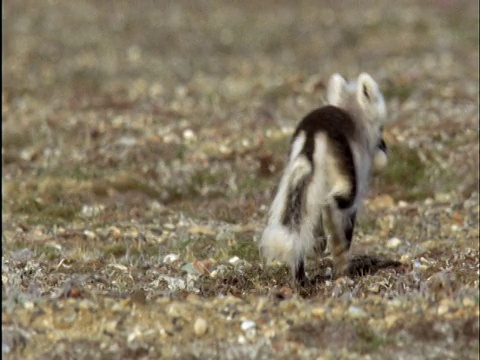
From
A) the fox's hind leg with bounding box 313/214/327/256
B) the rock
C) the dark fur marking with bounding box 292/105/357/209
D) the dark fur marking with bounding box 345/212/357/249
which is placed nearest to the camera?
the dark fur marking with bounding box 292/105/357/209

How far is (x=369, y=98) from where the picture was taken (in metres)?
12.0

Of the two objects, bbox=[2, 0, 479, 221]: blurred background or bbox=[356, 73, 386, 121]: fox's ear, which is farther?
bbox=[2, 0, 479, 221]: blurred background

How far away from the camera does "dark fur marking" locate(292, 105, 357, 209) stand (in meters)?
10.9

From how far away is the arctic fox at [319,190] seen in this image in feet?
35.6


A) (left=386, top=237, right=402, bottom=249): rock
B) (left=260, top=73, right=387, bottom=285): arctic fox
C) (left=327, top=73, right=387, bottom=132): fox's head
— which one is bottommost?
(left=386, top=237, right=402, bottom=249): rock

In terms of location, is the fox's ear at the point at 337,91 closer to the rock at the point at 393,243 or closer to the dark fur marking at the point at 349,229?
the dark fur marking at the point at 349,229

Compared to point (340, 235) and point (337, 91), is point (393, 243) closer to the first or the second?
point (340, 235)

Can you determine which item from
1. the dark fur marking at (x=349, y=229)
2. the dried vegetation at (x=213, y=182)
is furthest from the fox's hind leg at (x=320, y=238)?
the dried vegetation at (x=213, y=182)

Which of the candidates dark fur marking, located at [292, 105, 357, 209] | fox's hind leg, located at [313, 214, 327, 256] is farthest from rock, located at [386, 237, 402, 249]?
dark fur marking, located at [292, 105, 357, 209]

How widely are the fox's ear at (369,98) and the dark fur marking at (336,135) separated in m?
0.59

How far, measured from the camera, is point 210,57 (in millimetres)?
31719

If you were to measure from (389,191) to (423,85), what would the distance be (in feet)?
25.7

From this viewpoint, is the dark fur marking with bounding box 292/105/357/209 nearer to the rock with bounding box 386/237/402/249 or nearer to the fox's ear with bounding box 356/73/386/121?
the fox's ear with bounding box 356/73/386/121

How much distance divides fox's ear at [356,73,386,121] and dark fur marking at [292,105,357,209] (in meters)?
0.59
